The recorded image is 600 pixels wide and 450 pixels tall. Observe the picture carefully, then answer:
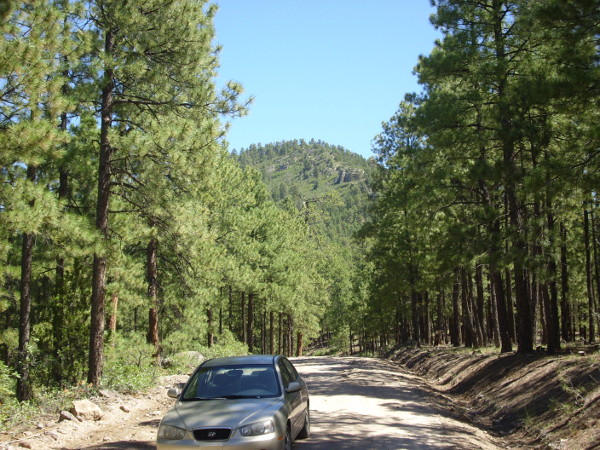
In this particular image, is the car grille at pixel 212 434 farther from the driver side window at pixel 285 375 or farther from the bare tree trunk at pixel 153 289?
the bare tree trunk at pixel 153 289

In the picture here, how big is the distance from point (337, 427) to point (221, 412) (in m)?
4.20

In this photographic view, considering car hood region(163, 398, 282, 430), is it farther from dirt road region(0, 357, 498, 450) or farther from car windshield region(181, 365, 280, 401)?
dirt road region(0, 357, 498, 450)

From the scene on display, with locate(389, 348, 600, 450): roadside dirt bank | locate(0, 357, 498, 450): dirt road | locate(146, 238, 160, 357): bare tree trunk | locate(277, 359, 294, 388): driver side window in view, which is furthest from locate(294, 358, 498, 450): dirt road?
locate(146, 238, 160, 357): bare tree trunk

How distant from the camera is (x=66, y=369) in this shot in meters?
15.8

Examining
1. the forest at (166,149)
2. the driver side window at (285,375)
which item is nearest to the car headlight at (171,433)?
the driver side window at (285,375)

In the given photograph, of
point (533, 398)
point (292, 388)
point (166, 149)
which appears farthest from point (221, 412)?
point (166, 149)

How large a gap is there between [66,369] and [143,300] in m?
3.86

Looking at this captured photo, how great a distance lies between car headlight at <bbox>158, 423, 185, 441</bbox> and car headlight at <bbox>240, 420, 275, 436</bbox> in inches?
30.4

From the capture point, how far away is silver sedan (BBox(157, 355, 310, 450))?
20.2 ft

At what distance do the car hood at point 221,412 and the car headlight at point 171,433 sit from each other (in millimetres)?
62

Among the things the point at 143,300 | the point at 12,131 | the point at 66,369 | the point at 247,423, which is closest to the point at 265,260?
the point at 143,300

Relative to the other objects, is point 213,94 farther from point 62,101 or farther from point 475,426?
point 475,426

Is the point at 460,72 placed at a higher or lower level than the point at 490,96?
higher

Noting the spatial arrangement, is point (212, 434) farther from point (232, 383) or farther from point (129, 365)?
point (129, 365)
